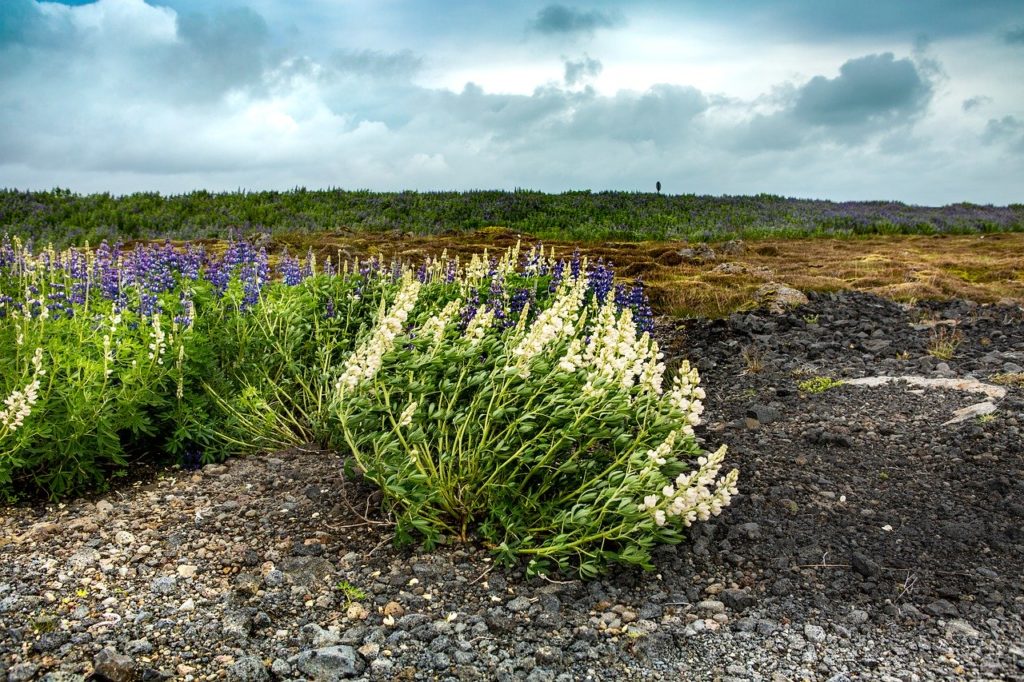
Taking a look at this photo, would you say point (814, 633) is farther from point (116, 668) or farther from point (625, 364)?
point (116, 668)

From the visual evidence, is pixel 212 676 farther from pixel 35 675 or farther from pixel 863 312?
pixel 863 312

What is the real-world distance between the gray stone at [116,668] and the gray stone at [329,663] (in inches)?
28.0

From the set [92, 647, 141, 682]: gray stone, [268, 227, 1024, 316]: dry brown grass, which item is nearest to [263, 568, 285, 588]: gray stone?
[92, 647, 141, 682]: gray stone

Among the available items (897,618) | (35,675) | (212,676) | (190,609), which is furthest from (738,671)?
(35,675)

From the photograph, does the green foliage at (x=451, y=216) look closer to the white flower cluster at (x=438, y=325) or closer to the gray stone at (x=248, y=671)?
the white flower cluster at (x=438, y=325)

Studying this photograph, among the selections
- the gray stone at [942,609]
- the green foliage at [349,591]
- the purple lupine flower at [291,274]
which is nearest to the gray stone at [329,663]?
the green foliage at [349,591]

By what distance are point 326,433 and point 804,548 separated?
3508mm

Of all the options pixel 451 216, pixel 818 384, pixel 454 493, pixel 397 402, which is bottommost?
pixel 454 493

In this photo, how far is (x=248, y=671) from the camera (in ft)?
11.6

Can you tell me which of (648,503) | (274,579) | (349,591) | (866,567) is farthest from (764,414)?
(274,579)

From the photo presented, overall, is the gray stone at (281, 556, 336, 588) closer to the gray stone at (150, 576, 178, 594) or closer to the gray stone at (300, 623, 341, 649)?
the gray stone at (300, 623, 341, 649)

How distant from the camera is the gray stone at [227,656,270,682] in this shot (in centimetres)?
351

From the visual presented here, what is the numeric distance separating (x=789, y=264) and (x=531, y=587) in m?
15.5

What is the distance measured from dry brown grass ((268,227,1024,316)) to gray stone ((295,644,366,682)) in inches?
377
